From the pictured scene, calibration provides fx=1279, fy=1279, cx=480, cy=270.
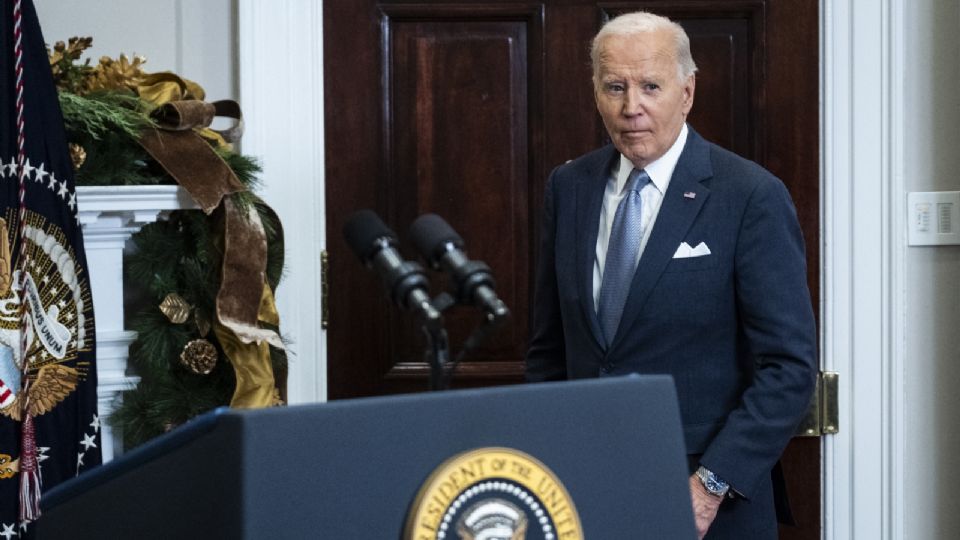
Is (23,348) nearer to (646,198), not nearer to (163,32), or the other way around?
(163,32)

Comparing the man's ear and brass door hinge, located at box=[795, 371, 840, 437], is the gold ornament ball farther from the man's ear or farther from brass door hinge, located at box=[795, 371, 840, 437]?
brass door hinge, located at box=[795, 371, 840, 437]

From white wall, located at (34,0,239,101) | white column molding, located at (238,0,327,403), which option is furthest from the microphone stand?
white wall, located at (34,0,239,101)

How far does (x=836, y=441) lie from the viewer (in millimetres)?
2807

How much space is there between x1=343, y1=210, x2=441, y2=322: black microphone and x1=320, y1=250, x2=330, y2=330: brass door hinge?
4.89 ft

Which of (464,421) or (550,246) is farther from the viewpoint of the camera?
(550,246)

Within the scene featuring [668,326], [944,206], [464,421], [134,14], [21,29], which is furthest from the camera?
[944,206]

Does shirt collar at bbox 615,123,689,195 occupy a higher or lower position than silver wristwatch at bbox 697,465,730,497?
higher

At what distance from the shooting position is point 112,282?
2.29 metres

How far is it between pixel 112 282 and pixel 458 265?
1.29m

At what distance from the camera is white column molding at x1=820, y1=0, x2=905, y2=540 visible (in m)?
2.74

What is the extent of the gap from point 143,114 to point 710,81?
124 cm

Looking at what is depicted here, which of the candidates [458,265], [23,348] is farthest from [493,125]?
[458,265]

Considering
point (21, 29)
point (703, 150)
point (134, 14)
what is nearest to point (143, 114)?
point (21, 29)

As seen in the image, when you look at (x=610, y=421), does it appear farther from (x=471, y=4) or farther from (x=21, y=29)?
(x=471, y=4)
